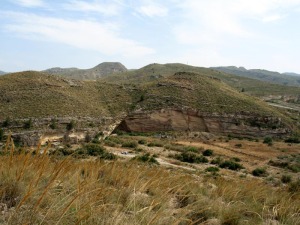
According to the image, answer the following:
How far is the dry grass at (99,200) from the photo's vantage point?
258cm

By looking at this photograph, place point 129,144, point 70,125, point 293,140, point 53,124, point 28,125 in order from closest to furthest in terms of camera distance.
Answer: point 129,144 < point 28,125 < point 53,124 < point 70,125 < point 293,140

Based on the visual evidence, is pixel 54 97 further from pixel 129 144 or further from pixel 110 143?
pixel 129 144

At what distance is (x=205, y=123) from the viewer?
48.0m

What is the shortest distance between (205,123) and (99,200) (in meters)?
46.0

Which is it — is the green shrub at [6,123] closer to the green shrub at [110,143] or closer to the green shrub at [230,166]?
the green shrub at [110,143]

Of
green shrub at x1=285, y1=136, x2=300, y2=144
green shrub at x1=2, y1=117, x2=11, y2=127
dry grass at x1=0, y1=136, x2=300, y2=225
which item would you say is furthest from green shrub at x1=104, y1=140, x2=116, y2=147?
green shrub at x1=285, y1=136, x2=300, y2=144

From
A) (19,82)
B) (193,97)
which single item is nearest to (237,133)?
(193,97)

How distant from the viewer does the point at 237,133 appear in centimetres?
4725

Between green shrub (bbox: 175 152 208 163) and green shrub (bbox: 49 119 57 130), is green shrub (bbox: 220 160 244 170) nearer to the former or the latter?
green shrub (bbox: 175 152 208 163)

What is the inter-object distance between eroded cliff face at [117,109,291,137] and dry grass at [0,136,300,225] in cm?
4043

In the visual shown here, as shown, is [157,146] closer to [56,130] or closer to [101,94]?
[56,130]

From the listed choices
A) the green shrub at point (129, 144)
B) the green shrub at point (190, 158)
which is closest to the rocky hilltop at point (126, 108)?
the green shrub at point (129, 144)

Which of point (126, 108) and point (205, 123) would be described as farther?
point (126, 108)

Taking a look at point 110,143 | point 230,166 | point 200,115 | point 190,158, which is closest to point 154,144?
point 110,143
